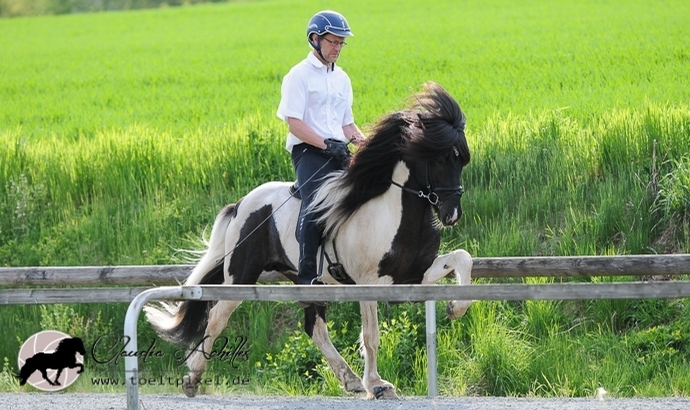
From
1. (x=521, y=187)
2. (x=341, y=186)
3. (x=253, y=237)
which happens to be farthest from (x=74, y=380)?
(x=521, y=187)

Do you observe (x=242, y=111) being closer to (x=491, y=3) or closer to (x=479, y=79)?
(x=479, y=79)

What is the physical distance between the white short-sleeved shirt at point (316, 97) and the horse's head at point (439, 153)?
2.20 feet

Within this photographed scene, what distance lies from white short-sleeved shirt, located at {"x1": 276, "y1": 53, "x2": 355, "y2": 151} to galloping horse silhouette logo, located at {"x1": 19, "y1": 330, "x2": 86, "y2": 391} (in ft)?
7.36

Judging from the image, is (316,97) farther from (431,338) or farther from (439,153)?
(431,338)

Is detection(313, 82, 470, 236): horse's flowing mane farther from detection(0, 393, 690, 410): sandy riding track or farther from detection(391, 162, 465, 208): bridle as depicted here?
detection(0, 393, 690, 410): sandy riding track

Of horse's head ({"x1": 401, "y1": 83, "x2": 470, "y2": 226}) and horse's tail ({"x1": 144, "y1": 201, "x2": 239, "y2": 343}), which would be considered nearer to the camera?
horse's head ({"x1": 401, "y1": 83, "x2": 470, "y2": 226})

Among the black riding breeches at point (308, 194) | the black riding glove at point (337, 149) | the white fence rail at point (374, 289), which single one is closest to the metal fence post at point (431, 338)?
the white fence rail at point (374, 289)

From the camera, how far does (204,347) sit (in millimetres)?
7828

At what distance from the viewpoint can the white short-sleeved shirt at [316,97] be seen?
23.5ft

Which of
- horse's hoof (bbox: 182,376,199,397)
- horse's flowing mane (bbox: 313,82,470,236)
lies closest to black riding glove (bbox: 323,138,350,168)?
A: horse's flowing mane (bbox: 313,82,470,236)

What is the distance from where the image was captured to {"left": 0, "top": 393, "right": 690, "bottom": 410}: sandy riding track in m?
6.20

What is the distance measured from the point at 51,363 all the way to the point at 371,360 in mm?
2343

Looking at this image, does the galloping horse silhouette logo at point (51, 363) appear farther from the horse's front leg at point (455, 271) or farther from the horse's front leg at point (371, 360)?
the horse's front leg at point (455, 271)

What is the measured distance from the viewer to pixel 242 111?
15.5 metres
